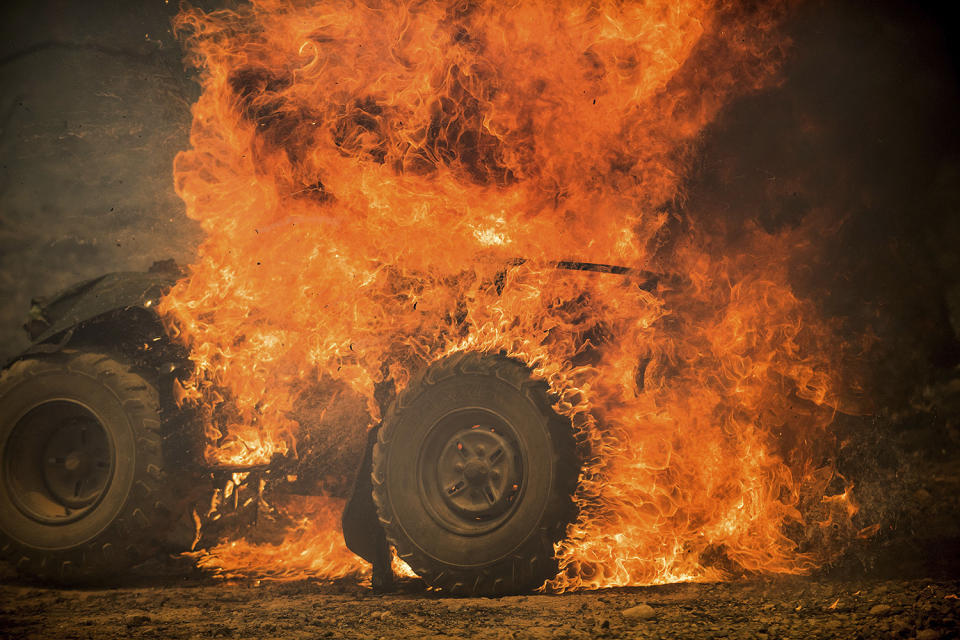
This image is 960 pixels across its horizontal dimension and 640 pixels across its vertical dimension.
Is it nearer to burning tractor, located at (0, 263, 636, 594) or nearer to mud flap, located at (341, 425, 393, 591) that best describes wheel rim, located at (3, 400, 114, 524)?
burning tractor, located at (0, 263, 636, 594)

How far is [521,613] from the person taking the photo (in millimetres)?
3512

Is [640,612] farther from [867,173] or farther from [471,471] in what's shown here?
[867,173]

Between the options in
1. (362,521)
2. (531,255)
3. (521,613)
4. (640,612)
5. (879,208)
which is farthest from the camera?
(531,255)

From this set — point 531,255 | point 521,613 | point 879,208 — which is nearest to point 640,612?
point 521,613

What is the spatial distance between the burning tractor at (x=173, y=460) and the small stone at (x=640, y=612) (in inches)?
29.4

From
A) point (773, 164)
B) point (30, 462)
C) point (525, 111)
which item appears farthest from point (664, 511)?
point (30, 462)

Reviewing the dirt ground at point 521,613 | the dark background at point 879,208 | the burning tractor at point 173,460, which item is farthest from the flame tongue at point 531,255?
the dirt ground at point 521,613

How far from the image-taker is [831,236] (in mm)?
5211

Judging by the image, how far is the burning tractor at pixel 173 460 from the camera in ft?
13.4

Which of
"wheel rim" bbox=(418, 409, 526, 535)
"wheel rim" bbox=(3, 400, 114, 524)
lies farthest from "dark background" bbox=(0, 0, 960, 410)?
"wheel rim" bbox=(3, 400, 114, 524)

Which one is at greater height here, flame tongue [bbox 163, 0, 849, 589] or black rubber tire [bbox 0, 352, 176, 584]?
flame tongue [bbox 163, 0, 849, 589]

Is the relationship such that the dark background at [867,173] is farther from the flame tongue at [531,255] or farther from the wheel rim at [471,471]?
the wheel rim at [471,471]

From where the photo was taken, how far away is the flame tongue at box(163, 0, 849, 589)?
16.0 ft

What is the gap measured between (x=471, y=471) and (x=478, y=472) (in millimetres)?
59
